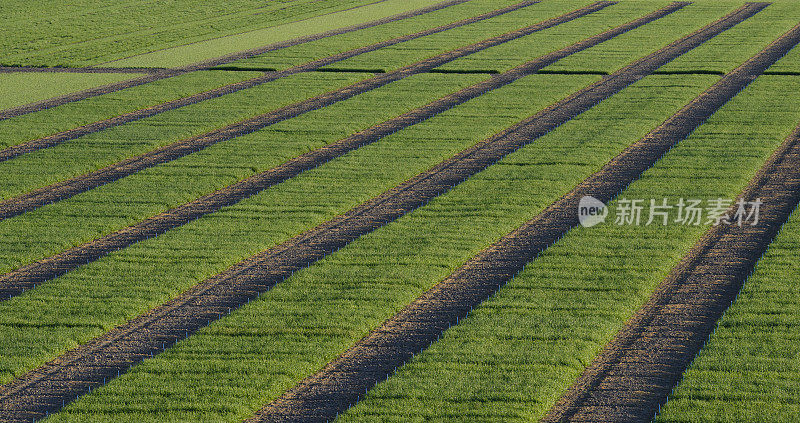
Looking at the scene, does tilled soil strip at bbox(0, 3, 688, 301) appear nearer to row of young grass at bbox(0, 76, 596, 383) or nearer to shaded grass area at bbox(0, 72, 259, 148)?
row of young grass at bbox(0, 76, 596, 383)

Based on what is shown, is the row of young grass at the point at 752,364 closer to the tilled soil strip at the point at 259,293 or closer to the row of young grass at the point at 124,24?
the tilled soil strip at the point at 259,293

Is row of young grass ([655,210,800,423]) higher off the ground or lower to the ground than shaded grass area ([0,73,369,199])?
lower

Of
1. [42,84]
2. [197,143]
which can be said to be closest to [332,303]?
[197,143]

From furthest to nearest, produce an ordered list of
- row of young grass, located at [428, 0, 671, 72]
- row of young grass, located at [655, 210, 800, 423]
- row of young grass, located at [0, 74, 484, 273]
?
row of young grass, located at [428, 0, 671, 72] → row of young grass, located at [0, 74, 484, 273] → row of young grass, located at [655, 210, 800, 423]

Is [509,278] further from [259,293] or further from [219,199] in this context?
[219,199]

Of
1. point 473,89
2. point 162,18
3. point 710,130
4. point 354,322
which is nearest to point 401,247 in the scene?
point 354,322

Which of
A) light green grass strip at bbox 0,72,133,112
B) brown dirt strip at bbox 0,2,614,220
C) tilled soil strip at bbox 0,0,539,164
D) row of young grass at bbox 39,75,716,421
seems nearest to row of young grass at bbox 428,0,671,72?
brown dirt strip at bbox 0,2,614,220

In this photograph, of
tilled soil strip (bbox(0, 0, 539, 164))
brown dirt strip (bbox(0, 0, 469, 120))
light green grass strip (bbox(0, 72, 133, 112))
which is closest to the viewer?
tilled soil strip (bbox(0, 0, 539, 164))
